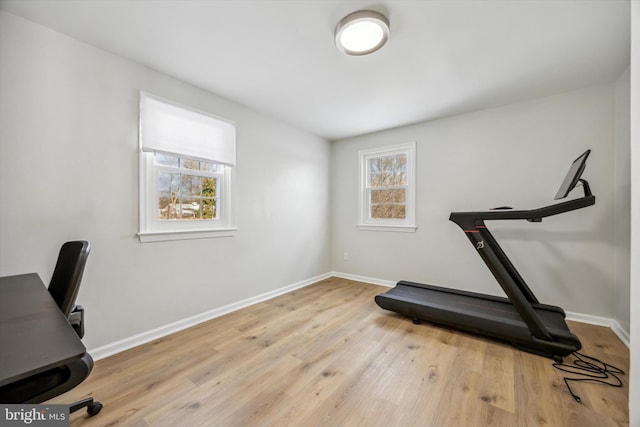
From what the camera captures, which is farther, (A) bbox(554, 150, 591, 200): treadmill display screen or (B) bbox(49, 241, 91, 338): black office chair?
(A) bbox(554, 150, 591, 200): treadmill display screen

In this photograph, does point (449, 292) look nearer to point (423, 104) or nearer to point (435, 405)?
point (435, 405)

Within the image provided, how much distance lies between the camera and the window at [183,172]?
226cm

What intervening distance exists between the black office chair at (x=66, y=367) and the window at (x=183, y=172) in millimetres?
970

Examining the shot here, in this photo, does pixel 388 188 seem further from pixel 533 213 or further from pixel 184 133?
pixel 184 133

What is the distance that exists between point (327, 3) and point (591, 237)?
326 centimetres

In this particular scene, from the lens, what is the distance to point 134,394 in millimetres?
1589

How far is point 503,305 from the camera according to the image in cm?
254

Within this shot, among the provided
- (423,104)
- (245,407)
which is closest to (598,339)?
(423,104)

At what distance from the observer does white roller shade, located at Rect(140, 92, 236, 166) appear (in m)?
2.24

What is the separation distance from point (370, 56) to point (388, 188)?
2.15 meters

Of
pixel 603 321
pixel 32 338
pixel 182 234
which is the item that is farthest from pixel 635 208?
pixel 182 234

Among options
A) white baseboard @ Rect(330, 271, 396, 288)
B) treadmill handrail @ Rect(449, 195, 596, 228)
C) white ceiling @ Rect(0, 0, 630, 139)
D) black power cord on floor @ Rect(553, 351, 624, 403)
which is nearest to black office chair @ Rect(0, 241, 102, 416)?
white ceiling @ Rect(0, 0, 630, 139)

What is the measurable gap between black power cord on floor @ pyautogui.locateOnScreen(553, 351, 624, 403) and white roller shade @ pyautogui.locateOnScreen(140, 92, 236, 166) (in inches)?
136

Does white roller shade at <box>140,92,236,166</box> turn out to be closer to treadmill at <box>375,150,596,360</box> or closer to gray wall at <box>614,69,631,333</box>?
treadmill at <box>375,150,596,360</box>
